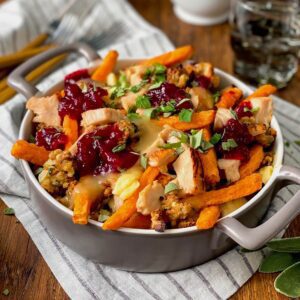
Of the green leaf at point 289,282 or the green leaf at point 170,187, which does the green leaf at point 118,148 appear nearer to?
the green leaf at point 170,187

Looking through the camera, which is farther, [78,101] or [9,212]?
[9,212]

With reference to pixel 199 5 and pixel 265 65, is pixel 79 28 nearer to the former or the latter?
pixel 199 5

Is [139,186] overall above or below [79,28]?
above

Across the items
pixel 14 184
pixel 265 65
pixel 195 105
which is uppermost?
pixel 195 105

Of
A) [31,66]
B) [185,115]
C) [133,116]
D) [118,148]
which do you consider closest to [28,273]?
[118,148]

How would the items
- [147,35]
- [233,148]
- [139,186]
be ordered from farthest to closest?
[147,35] < [233,148] < [139,186]

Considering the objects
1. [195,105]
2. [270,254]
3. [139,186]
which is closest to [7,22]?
[195,105]

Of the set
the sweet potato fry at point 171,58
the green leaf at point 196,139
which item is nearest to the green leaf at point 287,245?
the green leaf at point 196,139

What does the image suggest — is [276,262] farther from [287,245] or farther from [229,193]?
[229,193]
